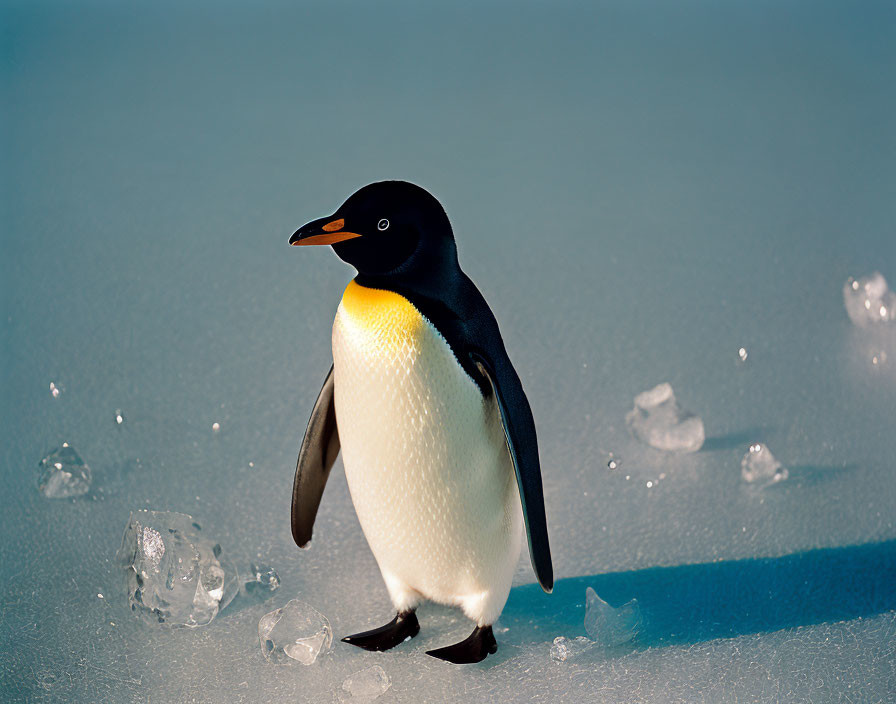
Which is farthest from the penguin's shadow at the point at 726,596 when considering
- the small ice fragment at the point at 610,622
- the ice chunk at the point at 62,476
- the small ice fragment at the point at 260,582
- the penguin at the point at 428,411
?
the ice chunk at the point at 62,476

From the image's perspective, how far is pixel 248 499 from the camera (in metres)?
1.89

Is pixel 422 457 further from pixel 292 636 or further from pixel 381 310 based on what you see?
pixel 292 636

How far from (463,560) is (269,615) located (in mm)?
287

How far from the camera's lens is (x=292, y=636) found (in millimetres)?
1482

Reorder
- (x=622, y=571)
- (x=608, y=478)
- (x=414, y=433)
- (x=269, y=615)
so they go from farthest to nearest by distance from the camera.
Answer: (x=608, y=478)
(x=622, y=571)
(x=269, y=615)
(x=414, y=433)

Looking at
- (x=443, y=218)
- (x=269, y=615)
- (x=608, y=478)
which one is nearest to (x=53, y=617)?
(x=269, y=615)

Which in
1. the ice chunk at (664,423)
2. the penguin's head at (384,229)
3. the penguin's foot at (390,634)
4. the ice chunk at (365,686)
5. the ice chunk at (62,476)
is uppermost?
the penguin's head at (384,229)

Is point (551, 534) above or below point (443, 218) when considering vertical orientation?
below

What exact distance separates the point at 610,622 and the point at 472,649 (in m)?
0.20

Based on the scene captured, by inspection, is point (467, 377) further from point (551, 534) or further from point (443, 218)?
point (551, 534)

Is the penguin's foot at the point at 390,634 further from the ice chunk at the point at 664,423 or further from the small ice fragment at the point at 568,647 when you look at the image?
the ice chunk at the point at 664,423

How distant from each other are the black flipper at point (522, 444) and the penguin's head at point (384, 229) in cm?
15

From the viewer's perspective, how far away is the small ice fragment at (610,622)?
151cm

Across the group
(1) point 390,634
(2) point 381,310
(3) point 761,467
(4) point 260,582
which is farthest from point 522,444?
(3) point 761,467
